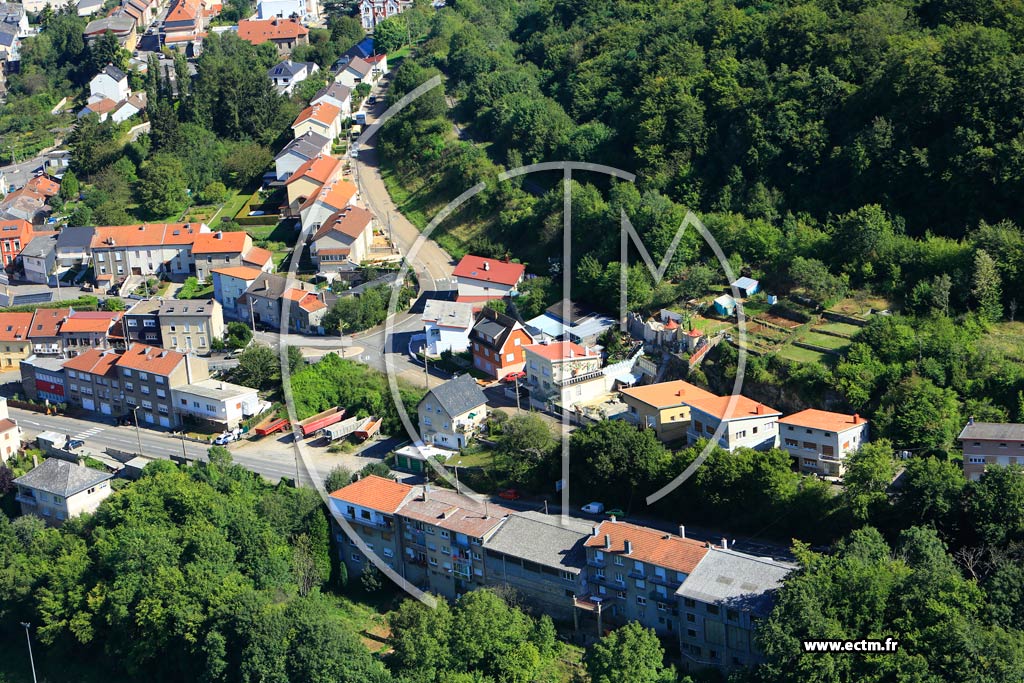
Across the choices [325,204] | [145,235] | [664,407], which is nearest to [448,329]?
[664,407]

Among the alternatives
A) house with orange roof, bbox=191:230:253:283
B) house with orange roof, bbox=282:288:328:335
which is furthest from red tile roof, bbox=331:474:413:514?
house with orange roof, bbox=191:230:253:283

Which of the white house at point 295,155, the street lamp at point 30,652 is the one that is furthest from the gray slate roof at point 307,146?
the street lamp at point 30,652

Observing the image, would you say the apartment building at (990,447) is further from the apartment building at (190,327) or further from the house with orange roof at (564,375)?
the apartment building at (190,327)

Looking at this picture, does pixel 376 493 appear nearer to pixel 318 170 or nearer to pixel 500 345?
pixel 500 345

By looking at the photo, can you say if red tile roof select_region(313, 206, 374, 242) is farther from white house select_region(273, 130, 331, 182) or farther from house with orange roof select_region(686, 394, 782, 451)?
house with orange roof select_region(686, 394, 782, 451)

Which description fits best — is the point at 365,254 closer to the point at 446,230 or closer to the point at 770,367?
the point at 446,230

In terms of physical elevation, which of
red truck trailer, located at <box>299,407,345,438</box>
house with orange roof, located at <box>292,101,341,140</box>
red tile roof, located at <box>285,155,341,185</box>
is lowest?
red truck trailer, located at <box>299,407,345,438</box>
